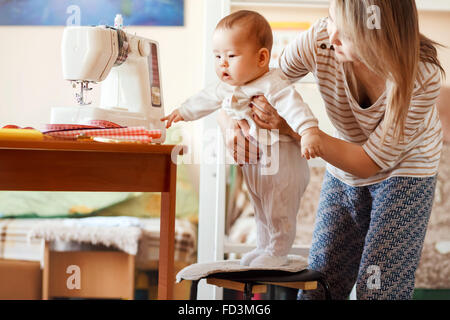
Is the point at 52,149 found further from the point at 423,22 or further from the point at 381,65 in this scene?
the point at 423,22

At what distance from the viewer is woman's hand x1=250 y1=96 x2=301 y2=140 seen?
59.0 inches

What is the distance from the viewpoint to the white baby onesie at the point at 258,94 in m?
1.41

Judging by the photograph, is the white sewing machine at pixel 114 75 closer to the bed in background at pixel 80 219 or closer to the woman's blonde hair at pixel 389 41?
the woman's blonde hair at pixel 389 41

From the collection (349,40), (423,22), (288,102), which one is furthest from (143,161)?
(423,22)

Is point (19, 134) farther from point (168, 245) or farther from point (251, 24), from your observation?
point (251, 24)

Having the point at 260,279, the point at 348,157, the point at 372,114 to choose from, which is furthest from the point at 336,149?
the point at 260,279

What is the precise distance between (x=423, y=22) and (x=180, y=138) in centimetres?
139

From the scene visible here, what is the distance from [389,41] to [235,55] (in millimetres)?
368

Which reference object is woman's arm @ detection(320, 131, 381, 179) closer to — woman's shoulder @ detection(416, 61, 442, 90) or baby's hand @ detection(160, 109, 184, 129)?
woman's shoulder @ detection(416, 61, 442, 90)

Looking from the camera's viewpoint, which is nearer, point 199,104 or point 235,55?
point 235,55

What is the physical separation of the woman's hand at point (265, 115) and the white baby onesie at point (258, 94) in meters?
0.02

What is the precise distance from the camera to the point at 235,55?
146 centimetres

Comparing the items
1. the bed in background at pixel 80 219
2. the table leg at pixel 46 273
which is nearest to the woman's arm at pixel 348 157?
the bed in background at pixel 80 219

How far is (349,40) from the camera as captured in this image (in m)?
1.31
